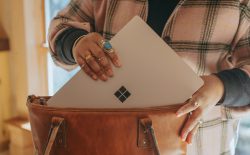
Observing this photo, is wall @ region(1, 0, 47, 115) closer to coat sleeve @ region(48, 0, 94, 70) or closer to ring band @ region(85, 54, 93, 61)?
coat sleeve @ region(48, 0, 94, 70)

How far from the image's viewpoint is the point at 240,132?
100 cm

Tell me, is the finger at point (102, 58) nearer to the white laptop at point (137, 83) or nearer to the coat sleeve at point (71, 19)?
the white laptop at point (137, 83)

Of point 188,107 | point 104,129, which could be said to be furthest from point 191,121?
point 104,129

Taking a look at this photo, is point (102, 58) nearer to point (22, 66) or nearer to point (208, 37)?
point (208, 37)

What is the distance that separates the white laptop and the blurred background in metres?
0.97

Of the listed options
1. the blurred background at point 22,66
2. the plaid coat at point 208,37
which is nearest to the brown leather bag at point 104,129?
the plaid coat at point 208,37

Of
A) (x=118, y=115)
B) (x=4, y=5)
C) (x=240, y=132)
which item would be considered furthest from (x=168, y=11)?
(x=4, y=5)

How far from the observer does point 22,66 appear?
5.25 feet

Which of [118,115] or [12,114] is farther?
[12,114]

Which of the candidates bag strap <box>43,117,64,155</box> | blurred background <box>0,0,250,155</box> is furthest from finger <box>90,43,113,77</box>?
blurred background <box>0,0,250,155</box>

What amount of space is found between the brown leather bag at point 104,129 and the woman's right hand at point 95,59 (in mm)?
60

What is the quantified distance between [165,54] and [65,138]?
0.20 metres

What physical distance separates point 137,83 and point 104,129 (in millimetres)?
89

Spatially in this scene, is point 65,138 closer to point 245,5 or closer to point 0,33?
point 245,5
